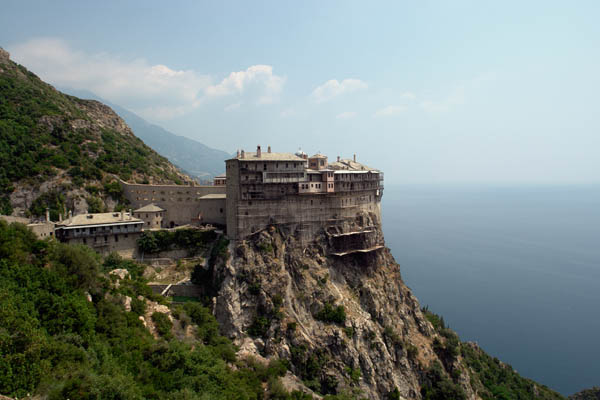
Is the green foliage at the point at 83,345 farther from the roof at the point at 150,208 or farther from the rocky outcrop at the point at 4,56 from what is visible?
the rocky outcrop at the point at 4,56

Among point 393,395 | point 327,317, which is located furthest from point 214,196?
point 393,395

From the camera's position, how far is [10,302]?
61.0 ft

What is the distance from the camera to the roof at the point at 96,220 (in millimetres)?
35088

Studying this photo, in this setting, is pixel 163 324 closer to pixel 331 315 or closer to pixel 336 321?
pixel 331 315

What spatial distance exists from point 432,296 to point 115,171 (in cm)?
8055

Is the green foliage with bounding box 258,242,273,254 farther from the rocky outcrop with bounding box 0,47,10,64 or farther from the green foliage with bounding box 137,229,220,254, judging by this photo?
the rocky outcrop with bounding box 0,47,10,64

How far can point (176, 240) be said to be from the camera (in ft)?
129

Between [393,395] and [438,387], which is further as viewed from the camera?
[438,387]

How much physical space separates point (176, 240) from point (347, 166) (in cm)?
2494

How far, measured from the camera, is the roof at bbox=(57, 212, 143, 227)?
35.1 m

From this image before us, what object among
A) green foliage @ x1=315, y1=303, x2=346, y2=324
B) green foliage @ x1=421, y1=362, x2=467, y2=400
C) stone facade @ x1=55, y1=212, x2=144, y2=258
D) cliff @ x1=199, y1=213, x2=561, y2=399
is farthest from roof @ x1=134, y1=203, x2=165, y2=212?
green foliage @ x1=421, y1=362, x2=467, y2=400

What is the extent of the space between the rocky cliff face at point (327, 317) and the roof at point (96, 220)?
11.8 meters

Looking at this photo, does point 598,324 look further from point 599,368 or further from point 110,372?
point 110,372

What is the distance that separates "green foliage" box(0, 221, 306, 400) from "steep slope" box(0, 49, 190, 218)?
1964 centimetres
